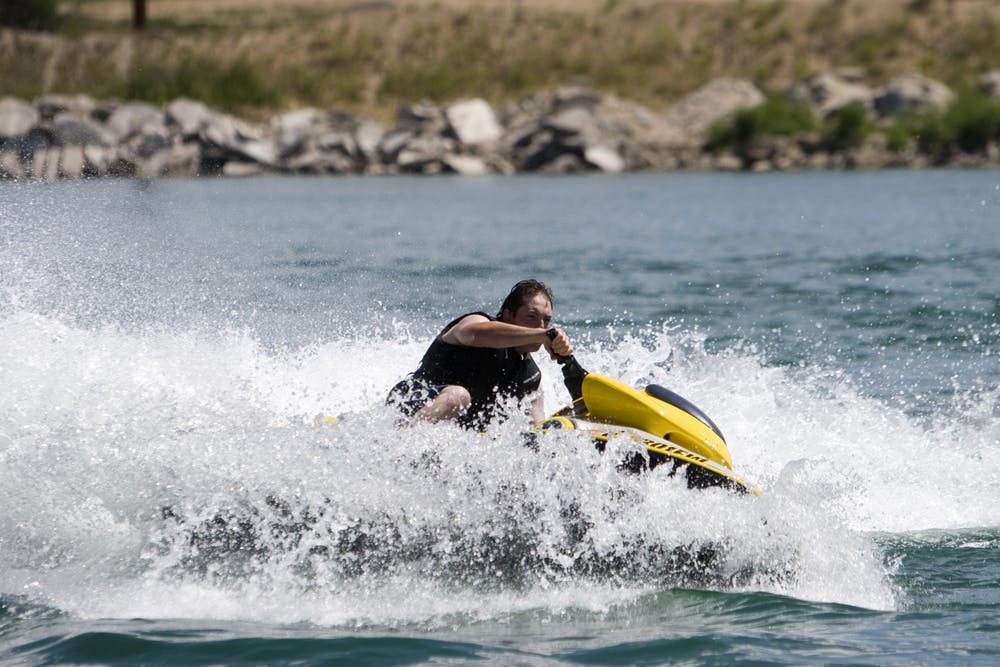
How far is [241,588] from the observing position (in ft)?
17.5

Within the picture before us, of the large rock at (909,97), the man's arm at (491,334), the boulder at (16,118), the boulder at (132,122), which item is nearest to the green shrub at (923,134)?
the large rock at (909,97)

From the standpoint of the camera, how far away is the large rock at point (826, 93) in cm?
4203

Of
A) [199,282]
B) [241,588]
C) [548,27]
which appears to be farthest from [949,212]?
[548,27]

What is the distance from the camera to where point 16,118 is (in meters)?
33.4

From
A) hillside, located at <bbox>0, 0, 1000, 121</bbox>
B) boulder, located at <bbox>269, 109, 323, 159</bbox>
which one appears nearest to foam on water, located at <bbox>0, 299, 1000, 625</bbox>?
boulder, located at <bbox>269, 109, 323, 159</bbox>

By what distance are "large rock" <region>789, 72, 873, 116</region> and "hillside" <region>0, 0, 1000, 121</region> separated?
5.01 m

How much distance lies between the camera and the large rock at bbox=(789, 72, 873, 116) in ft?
138

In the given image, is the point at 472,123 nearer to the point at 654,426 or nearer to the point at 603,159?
the point at 603,159

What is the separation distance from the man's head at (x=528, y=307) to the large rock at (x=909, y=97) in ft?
123

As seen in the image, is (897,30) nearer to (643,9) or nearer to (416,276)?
(643,9)

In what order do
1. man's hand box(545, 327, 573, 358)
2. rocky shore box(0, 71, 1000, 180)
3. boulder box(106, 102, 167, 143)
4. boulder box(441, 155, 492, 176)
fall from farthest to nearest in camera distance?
boulder box(441, 155, 492, 176) → rocky shore box(0, 71, 1000, 180) → boulder box(106, 102, 167, 143) → man's hand box(545, 327, 573, 358)

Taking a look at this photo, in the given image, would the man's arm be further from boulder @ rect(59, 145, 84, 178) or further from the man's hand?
boulder @ rect(59, 145, 84, 178)

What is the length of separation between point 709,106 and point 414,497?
129 ft

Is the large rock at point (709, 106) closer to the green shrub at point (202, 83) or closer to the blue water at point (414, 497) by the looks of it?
the green shrub at point (202, 83)
